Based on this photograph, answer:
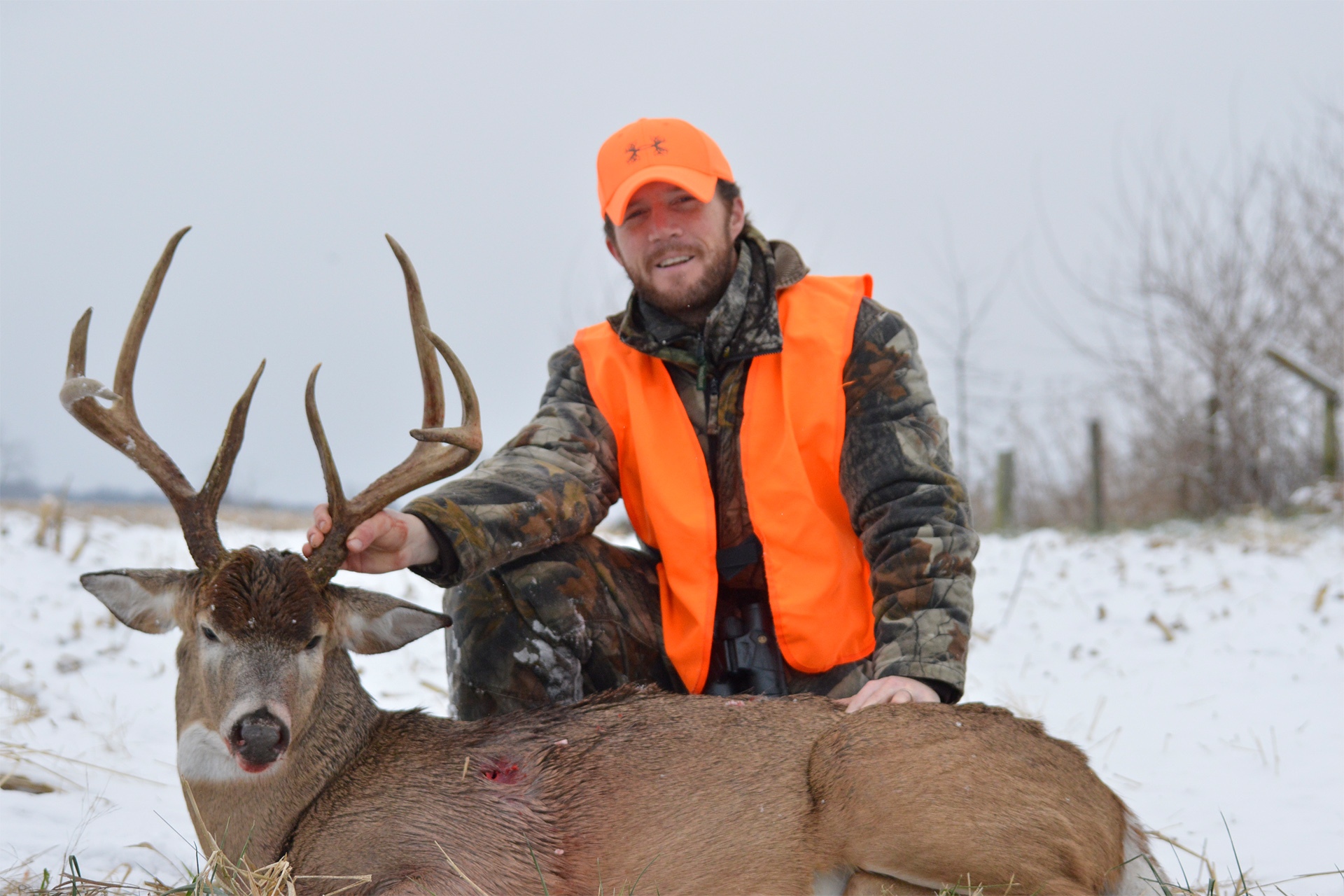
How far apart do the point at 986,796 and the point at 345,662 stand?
2051 mm

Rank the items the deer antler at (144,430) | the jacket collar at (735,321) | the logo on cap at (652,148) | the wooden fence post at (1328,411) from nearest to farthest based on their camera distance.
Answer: the deer antler at (144,430) → the jacket collar at (735,321) → the logo on cap at (652,148) → the wooden fence post at (1328,411)

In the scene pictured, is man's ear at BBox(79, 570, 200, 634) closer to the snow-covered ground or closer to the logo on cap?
the snow-covered ground

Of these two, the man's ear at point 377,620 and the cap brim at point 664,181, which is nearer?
the man's ear at point 377,620

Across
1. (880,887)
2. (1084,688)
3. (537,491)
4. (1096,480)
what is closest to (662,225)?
(537,491)

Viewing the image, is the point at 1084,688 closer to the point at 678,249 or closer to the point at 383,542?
the point at 678,249

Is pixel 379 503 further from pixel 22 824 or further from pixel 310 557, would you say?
pixel 22 824

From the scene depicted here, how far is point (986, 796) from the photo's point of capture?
2.89m

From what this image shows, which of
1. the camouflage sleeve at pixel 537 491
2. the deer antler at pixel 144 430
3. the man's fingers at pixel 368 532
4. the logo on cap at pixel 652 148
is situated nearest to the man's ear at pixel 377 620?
the man's fingers at pixel 368 532

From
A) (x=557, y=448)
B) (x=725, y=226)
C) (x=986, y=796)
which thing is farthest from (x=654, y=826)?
(x=725, y=226)

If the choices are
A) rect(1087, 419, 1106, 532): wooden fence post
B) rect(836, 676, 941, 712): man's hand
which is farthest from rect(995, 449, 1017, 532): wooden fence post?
rect(836, 676, 941, 712): man's hand

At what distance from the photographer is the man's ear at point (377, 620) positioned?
11.2 ft

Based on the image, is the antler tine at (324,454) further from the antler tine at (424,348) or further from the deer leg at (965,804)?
the deer leg at (965,804)

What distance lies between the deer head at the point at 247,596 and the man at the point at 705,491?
35 cm

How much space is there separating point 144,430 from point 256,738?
1091mm
